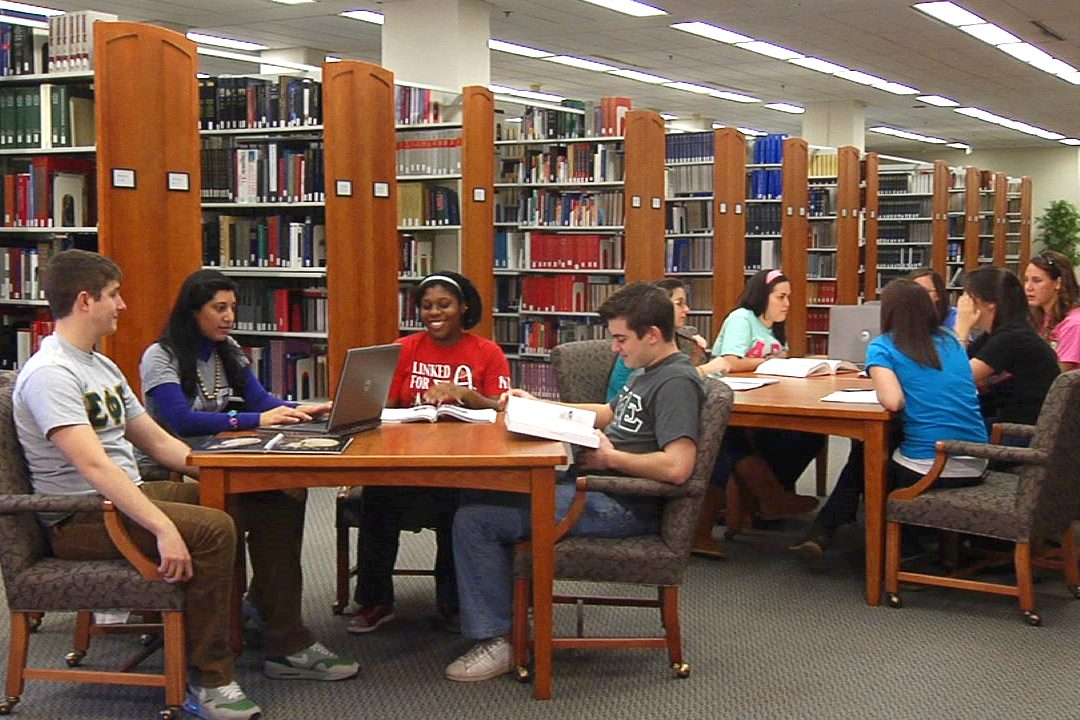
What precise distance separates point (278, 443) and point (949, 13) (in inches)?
384

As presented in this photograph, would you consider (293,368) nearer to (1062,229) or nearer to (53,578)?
(53,578)

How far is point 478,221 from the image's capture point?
7.83m

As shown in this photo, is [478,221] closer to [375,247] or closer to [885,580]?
[375,247]

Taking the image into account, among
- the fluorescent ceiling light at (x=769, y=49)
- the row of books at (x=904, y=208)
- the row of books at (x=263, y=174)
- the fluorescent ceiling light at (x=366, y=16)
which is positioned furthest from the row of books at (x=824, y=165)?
the row of books at (x=263, y=174)

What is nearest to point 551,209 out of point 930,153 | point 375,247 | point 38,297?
point 375,247

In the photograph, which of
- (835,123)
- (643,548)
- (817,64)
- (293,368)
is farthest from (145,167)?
(835,123)

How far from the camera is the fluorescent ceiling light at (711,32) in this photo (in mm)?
11977

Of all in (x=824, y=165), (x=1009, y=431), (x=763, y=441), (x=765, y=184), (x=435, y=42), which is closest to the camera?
(x=1009, y=431)

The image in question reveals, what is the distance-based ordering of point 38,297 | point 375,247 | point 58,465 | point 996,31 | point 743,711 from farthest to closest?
point 996,31 < point 375,247 < point 38,297 < point 743,711 < point 58,465

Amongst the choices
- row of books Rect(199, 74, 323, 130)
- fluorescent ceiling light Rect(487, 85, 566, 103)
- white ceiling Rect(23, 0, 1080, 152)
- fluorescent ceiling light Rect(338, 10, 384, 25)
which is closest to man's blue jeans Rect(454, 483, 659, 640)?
row of books Rect(199, 74, 323, 130)

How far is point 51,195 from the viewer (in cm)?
578

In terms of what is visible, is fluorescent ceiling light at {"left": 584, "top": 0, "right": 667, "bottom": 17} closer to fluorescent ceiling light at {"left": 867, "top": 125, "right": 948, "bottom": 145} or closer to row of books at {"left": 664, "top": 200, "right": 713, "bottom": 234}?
row of books at {"left": 664, "top": 200, "right": 713, "bottom": 234}

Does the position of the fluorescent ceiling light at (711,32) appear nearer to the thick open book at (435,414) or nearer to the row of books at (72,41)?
the row of books at (72,41)

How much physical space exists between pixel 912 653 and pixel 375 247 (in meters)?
4.02
